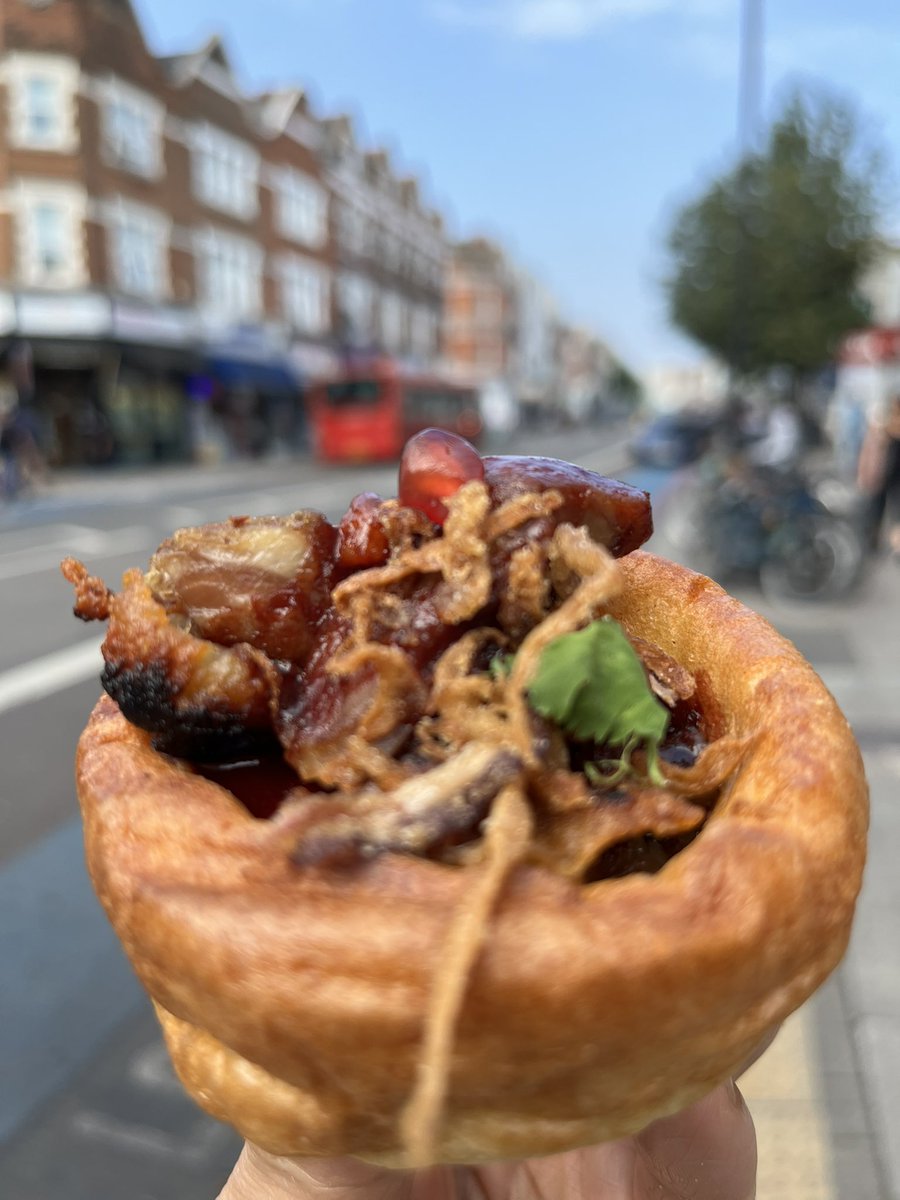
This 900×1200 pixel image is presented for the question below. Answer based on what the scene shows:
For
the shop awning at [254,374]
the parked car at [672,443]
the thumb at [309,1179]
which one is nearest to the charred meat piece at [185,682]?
the thumb at [309,1179]

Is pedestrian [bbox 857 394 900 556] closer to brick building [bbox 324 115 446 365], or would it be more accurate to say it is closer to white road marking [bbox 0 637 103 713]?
white road marking [bbox 0 637 103 713]

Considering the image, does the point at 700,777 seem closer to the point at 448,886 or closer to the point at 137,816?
the point at 448,886

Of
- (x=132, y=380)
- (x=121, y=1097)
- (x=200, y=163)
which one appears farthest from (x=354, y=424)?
(x=121, y=1097)

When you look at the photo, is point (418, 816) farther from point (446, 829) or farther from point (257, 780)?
point (257, 780)

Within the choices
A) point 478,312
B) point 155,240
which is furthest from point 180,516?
point 478,312

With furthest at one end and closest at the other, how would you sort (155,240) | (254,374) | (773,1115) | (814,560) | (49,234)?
(254,374), (155,240), (49,234), (814,560), (773,1115)

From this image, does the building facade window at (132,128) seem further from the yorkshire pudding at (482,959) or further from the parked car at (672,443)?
the yorkshire pudding at (482,959)

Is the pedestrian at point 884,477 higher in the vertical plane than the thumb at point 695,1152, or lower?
higher
